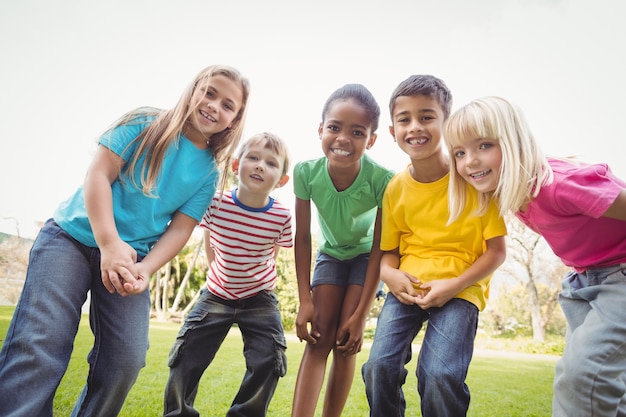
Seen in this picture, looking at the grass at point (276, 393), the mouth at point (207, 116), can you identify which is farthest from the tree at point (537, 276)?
the mouth at point (207, 116)

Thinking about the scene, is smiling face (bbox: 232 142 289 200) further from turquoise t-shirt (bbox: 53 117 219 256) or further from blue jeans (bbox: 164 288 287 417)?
blue jeans (bbox: 164 288 287 417)

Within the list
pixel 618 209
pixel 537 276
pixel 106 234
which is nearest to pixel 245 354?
pixel 106 234

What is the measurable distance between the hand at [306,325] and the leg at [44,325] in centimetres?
123

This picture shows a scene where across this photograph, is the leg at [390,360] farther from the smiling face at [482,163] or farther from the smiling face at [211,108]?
the smiling face at [211,108]

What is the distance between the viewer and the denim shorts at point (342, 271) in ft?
9.29

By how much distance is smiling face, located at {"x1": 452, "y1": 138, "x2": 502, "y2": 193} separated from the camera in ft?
6.95

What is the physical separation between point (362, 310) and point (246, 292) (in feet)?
2.49

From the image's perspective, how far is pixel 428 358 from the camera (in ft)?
6.77

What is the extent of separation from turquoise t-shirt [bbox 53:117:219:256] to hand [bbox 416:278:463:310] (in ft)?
4.47

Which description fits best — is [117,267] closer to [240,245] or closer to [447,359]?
[240,245]

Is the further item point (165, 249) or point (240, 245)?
point (240, 245)

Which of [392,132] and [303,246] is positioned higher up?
[392,132]

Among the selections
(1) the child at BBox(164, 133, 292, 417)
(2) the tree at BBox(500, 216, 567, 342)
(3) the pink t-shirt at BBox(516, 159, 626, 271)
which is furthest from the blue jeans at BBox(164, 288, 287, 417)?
(2) the tree at BBox(500, 216, 567, 342)

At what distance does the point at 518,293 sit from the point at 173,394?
23.2 m
